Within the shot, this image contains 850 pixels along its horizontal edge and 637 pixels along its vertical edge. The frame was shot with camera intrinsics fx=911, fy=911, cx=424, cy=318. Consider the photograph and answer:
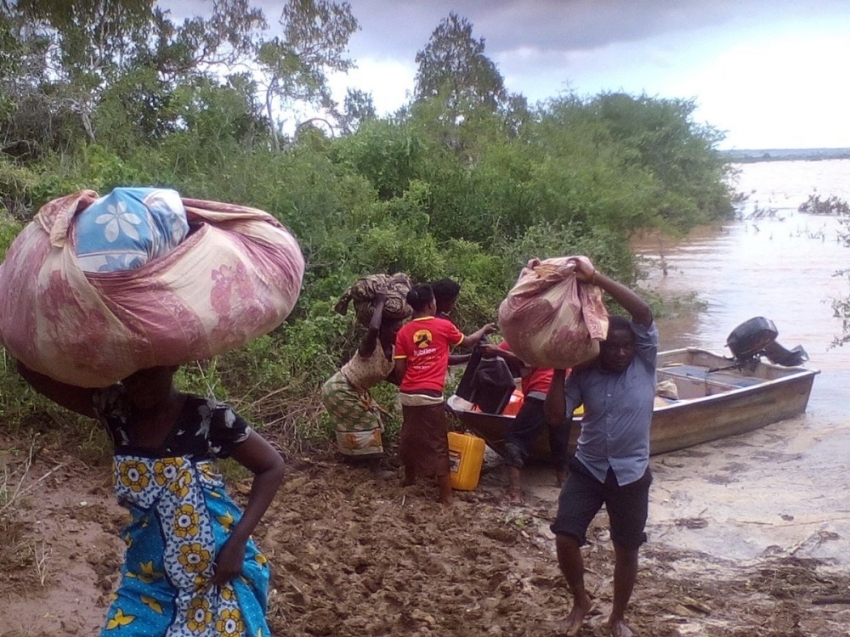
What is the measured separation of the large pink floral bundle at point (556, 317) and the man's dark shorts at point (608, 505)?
1.72ft

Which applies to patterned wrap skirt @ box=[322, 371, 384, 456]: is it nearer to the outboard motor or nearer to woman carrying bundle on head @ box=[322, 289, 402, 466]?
woman carrying bundle on head @ box=[322, 289, 402, 466]

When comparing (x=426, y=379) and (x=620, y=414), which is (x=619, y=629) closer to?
(x=620, y=414)

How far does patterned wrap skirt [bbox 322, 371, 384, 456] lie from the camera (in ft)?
20.7

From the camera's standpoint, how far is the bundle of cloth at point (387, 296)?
6094 millimetres

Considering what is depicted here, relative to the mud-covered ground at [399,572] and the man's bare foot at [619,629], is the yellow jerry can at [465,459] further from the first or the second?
the man's bare foot at [619,629]

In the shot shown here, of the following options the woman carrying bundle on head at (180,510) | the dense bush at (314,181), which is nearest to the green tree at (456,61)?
the dense bush at (314,181)

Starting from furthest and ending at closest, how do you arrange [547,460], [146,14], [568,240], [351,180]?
1. [146,14]
2. [568,240]
3. [351,180]
4. [547,460]

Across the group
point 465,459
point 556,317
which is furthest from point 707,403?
point 556,317

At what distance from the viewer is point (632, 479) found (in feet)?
12.4

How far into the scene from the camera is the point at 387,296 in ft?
20.0

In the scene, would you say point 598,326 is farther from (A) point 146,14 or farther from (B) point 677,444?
(A) point 146,14

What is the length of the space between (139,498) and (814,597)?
3.80 m

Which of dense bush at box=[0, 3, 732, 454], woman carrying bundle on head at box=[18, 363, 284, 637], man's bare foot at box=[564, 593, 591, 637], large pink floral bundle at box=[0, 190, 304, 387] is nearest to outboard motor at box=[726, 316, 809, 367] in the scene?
dense bush at box=[0, 3, 732, 454]

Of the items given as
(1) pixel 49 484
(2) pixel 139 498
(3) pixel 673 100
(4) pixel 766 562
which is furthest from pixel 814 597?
(3) pixel 673 100
